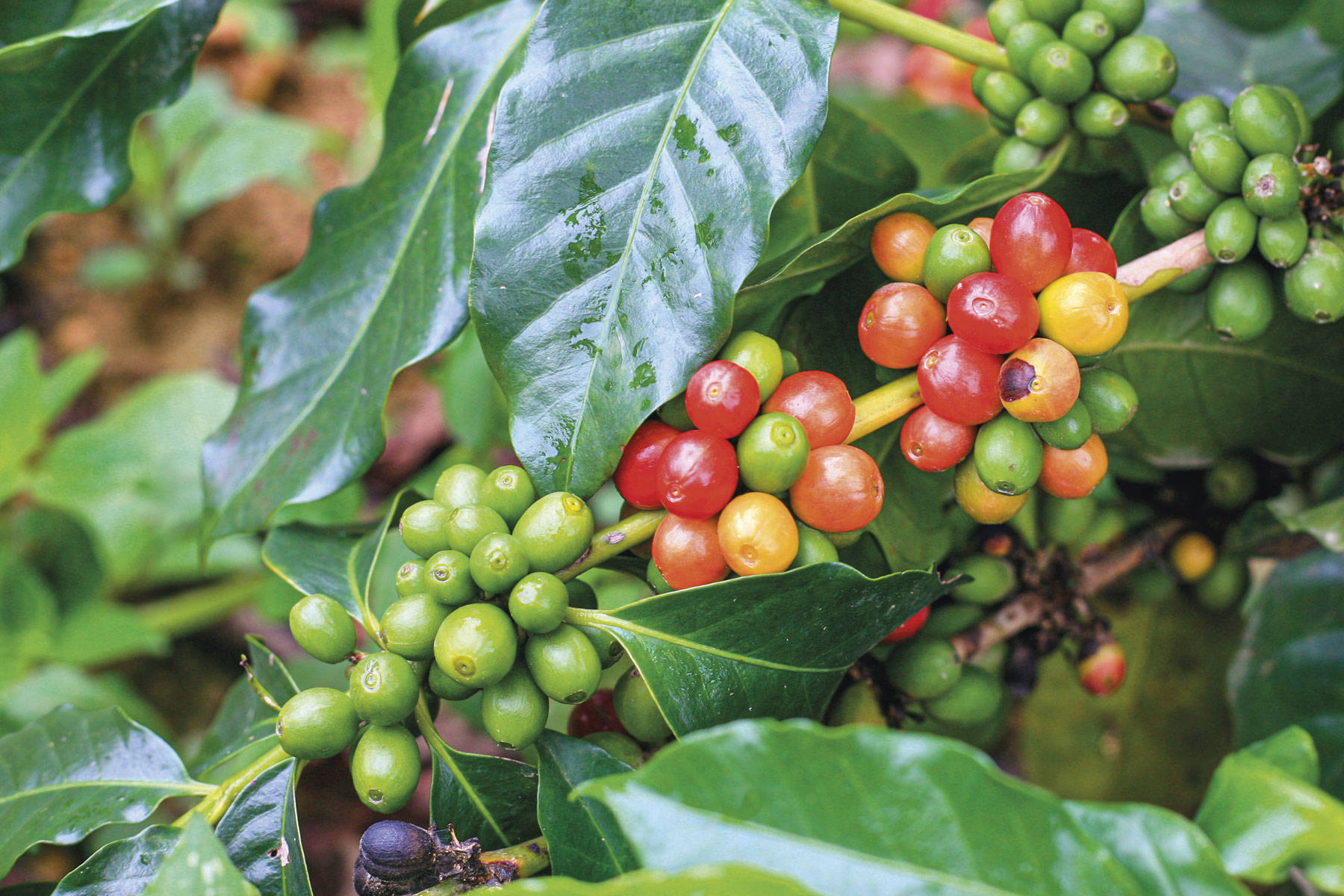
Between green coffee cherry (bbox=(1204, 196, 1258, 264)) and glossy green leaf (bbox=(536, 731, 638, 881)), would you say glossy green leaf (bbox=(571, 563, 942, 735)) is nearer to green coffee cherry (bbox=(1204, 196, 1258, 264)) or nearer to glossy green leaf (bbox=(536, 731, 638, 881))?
glossy green leaf (bbox=(536, 731, 638, 881))

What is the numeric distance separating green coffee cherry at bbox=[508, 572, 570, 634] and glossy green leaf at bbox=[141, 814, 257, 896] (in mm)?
294

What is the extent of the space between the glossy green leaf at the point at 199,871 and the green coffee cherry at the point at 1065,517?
105cm

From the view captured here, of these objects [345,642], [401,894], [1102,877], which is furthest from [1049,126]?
[401,894]

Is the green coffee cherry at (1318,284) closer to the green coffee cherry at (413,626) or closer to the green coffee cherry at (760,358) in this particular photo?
the green coffee cherry at (760,358)

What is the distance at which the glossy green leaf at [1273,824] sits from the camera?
26.6 inches

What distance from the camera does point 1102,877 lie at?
701 millimetres

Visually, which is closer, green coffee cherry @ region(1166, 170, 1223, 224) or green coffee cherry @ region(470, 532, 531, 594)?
green coffee cherry @ region(470, 532, 531, 594)

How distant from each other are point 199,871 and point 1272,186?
1.15 meters

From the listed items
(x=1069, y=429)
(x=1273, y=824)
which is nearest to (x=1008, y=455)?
(x=1069, y=429)

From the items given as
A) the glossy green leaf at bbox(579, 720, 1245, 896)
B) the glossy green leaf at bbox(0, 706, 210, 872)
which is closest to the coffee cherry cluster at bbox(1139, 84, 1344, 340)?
the glossy green leaf at bbox(579, 720, 1245, 896)

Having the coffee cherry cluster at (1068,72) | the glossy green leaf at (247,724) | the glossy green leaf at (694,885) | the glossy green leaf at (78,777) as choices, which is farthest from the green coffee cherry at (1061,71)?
the glossy green leaf at (78,777)

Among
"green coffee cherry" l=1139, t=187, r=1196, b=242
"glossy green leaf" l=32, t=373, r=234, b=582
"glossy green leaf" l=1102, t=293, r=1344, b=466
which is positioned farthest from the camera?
"glossy green leaf" l=32, t=373, r=234, b=582

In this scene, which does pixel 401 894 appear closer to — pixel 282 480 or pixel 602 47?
pixel 282 480

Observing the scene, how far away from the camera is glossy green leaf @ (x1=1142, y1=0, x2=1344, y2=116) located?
1.42 m
